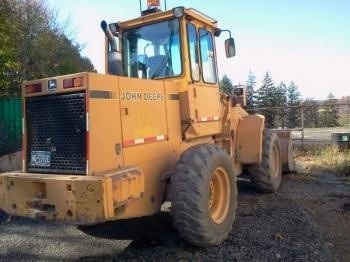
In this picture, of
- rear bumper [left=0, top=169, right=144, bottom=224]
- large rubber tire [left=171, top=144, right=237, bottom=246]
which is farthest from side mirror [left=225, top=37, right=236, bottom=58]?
rear bumper [left=0, top=169, right=144, bottom=224]

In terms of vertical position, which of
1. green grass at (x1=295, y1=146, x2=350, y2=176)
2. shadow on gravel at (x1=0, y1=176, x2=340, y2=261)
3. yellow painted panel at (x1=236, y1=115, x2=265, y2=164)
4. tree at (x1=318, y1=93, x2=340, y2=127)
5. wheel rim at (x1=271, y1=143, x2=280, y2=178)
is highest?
tree at (x1=318, y1=93, x2=340, y2=127)

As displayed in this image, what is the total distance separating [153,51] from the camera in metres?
6.23

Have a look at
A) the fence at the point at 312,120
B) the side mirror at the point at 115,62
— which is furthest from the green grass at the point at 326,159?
the side mirror at the point at 115,62

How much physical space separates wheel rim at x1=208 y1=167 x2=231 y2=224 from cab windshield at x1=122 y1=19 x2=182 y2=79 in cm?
149

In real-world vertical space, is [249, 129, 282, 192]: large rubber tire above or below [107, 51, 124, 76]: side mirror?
below

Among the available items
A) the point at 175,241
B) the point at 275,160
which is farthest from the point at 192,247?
the point at 275,160

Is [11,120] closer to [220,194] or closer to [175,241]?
[220,194]

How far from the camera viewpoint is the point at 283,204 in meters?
7.41

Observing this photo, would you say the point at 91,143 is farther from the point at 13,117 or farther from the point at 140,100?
the point at 13,117

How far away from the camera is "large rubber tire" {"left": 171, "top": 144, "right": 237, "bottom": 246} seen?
5.00 m

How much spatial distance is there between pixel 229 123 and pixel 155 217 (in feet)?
7.07

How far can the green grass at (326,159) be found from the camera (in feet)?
37.2

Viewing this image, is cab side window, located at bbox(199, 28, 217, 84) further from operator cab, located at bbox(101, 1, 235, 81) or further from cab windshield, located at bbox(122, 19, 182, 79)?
cab windshield, located at bbox(122, 19, 182, 79)

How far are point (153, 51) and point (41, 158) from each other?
7.28 feet
